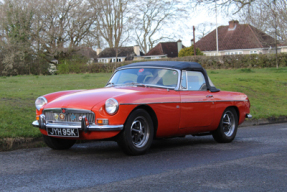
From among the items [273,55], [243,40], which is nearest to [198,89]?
[273,55]

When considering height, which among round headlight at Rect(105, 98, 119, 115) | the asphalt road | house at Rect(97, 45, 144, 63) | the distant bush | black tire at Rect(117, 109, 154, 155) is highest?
house at Rect(97, 45, 144, 63)

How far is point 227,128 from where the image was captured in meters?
7.86

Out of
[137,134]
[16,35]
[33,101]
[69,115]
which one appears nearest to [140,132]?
[137,134]

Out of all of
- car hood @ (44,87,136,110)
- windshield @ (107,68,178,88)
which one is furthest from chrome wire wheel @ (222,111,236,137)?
car hood @ (44,87,136,110)

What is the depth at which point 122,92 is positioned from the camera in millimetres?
6035

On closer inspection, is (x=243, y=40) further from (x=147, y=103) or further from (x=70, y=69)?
(x=147, y=103)

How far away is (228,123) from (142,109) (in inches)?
106

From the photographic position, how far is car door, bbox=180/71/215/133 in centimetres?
669

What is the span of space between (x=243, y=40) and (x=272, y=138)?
183 feet

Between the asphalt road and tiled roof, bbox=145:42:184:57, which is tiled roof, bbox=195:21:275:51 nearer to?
tiled roof, bbox=145:42:184:57

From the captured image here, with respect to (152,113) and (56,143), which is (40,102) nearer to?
(56,143)

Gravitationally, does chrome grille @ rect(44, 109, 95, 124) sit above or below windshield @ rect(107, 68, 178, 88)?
below

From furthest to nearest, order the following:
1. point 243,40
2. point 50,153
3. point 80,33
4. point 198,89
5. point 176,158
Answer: point 243,40
point 80,33
point 198,89
point 50,153
point 176,158

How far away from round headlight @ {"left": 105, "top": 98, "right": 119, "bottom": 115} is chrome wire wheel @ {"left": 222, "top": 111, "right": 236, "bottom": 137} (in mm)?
3012
